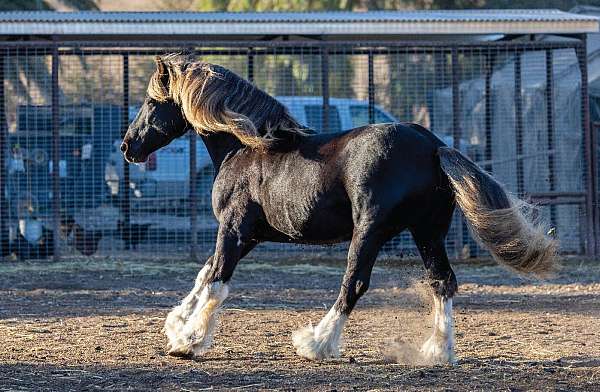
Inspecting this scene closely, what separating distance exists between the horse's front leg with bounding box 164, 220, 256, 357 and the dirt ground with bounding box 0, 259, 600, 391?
12 cm

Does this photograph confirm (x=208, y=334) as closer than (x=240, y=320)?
Yes

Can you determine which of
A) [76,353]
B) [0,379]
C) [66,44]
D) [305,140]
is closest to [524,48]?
[66,44]

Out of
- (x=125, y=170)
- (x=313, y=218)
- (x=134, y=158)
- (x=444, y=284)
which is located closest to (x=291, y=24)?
(x=125, y=170)

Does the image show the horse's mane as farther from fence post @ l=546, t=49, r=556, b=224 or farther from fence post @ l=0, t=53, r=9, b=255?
fence post @ l=546, t=49, r=556, b=224

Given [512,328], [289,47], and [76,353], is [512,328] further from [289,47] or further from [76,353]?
[289,47]

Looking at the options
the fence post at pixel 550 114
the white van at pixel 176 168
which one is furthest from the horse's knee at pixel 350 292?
→ the white van at pixel 176 168

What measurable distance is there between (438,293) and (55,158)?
7389mm

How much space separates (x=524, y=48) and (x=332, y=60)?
41.7ft

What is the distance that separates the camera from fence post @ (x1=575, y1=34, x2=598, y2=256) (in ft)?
41.9

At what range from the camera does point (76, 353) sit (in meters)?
6.39

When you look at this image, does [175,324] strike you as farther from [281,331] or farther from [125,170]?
[125,170]

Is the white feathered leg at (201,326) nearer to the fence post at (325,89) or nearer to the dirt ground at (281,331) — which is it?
the dirt ground at (281,331)

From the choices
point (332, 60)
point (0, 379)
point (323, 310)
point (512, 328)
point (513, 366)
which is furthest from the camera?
point (332, 60)

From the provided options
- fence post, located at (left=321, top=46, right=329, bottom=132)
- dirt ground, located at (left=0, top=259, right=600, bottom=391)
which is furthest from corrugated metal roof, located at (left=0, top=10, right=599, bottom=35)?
dirt ground, located at (left=0, top=259, right=600, bottom=391)
